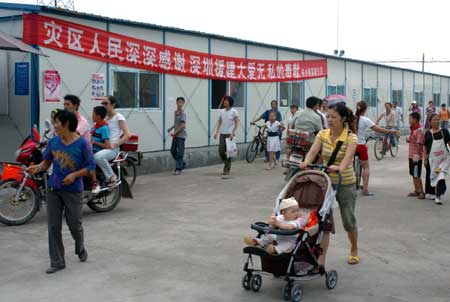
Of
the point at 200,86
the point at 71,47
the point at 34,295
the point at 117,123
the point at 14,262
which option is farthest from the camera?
the point at 200,86

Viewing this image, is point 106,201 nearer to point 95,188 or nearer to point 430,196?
point 95,188

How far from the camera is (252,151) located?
1836 cm

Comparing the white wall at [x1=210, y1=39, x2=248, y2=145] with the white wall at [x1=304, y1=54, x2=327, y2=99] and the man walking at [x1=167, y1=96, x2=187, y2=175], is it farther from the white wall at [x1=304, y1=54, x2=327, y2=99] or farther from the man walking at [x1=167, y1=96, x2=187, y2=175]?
the white wall at [x1=304, y1=54, x2=327, y2=99]

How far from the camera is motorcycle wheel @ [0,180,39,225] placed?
8.73 m

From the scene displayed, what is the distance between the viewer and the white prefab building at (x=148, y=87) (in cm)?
1300

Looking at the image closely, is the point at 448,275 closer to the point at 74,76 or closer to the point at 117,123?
the point at 117,123

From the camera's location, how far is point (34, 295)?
570cm

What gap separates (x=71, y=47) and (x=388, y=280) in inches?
371

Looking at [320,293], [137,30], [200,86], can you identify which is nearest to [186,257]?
[320,293]

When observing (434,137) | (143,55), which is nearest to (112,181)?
(434,137)

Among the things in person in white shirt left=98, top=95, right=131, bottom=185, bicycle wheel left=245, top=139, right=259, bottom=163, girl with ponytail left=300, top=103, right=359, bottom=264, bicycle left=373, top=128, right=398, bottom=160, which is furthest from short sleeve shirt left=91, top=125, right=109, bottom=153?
bicycle left=373, top=128, right=398, bottom=160

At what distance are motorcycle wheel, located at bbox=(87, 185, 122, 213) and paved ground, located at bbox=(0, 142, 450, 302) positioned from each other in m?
0.17

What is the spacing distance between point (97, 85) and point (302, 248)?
9622 millimetres

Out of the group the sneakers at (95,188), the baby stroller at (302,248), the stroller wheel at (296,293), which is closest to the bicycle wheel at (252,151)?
the sneakers at (95,188)
